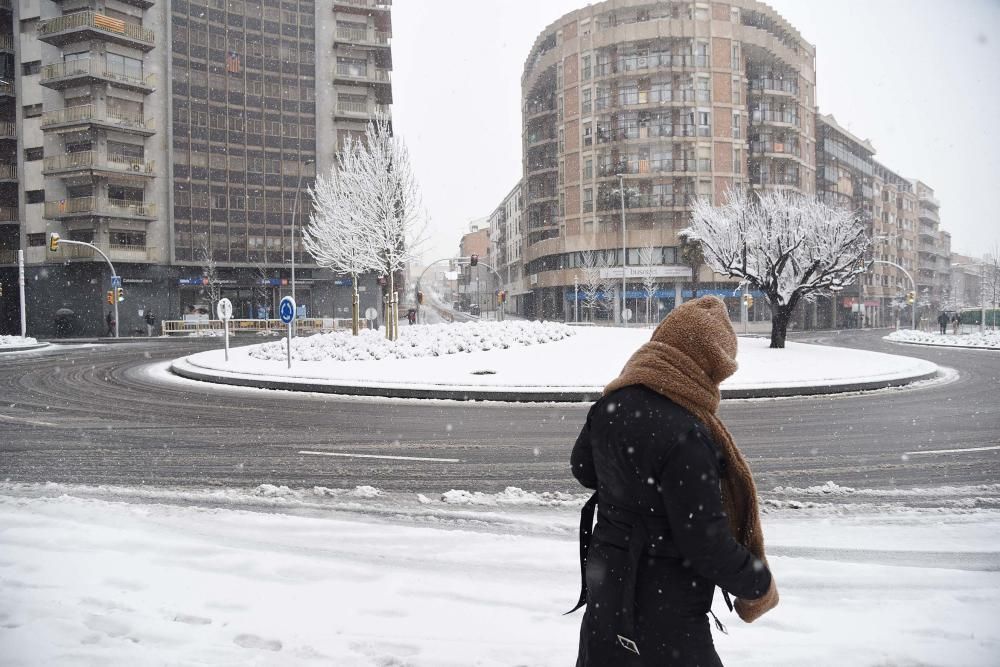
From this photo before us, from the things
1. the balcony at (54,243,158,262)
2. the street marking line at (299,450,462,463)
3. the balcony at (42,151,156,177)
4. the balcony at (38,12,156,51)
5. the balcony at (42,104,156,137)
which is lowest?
the street marking line at (299,450,462,463)

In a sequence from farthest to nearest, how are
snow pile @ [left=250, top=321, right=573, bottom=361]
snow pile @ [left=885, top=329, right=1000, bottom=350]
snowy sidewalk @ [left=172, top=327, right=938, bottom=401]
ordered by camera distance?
snow pile @ [left=885, top=329, right=1000, bottom=350] → snow pile @ [left=250, top=321, right=573, bottom=361] → snowy sidewalk @ [left=172, top=327, right=938, bottom=401]

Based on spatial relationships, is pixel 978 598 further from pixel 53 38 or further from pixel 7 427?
pixel 53 38

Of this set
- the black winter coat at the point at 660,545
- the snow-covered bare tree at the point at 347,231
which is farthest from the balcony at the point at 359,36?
the black winter coat at the point at 660,545

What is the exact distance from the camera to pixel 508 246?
324 ft

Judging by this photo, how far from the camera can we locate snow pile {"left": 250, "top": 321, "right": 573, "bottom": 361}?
1959cm

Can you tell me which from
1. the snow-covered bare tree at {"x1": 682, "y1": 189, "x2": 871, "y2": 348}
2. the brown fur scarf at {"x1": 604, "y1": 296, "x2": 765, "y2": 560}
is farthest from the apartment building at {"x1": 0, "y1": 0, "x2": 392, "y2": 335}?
the brown fur scarf at {"x1": 604, "y1": 296, "x2": 765, "y2": 560}

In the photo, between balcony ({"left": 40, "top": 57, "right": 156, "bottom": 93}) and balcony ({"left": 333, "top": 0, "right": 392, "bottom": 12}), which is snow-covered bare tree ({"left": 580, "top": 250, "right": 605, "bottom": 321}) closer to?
balcony ({"left": 333, "top": 0, "right": 392, "bottom": 12})

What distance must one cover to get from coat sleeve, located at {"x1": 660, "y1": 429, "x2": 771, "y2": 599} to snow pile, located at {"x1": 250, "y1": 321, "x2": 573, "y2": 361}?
1734 centimetres

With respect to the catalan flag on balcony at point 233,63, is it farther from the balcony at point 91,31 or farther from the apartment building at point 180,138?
the balcony at point 91,31

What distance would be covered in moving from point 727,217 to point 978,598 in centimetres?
2493

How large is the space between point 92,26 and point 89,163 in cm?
874

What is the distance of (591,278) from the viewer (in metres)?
57.3

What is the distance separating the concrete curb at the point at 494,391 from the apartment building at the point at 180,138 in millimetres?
29199

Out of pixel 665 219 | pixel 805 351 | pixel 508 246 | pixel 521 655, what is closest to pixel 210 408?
pixel 521 655
